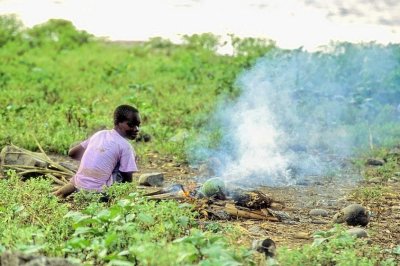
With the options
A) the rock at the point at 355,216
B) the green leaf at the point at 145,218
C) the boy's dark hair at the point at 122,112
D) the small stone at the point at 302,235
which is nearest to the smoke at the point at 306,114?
the boy's dark hair at the point at 122,112

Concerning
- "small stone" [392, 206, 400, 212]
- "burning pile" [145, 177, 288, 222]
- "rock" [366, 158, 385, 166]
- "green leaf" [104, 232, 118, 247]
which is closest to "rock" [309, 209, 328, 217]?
"burning pile" [145, 177, 288, 222]

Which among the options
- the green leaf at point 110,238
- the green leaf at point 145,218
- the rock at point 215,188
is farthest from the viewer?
the rock at point 215,188

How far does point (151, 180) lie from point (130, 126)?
3.34 feet

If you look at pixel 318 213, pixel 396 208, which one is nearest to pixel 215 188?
pixel 318 213

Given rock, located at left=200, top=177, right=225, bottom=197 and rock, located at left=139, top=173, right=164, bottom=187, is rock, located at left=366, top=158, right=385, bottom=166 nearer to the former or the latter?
rock, located at left=139, top=173, right=164, bottom=187

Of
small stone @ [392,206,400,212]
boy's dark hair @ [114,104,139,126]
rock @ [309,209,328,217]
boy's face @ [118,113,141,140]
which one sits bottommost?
small stone @ [392,206,400,212]

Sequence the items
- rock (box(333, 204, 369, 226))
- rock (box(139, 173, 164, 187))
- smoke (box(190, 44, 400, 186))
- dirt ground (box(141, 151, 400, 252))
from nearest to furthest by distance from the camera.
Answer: dirt ground (box(141, 151, 400, 252)), rock (box(333, 204, 369, 226)), rock (box(139, 173, 164, 187)), smoke (box(190, 44, 400, 186))

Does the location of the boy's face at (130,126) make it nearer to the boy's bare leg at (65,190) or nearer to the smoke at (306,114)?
the boy's bare leg at (65,190)

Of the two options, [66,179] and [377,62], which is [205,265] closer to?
[66,179]

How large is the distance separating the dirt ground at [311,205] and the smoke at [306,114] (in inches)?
14.1

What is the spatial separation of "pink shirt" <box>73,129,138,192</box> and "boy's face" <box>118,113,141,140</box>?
0.27 feet

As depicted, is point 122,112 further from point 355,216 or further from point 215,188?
point 355,216

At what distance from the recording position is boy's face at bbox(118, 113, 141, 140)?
6.55 meters

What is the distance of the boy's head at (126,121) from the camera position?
257 inches
